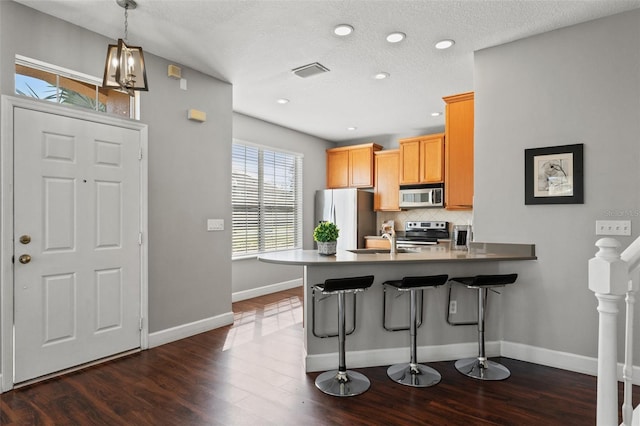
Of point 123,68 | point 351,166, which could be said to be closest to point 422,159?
point 351,166

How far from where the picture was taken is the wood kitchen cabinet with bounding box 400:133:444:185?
19.0 ft

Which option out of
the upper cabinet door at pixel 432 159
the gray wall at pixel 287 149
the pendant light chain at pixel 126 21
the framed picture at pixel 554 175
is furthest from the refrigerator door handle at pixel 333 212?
the pendant light chain at pixel 126 21

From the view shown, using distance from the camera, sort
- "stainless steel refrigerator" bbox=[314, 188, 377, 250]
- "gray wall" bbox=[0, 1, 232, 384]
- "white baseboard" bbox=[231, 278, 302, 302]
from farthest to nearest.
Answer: "stainless steel refrigerator" bbox=[314, 188, 377, 250] → "white baseboard" bbox=[231, 278, 302, 302] → "gray wall" bbox=[0, 1, 232, 384]

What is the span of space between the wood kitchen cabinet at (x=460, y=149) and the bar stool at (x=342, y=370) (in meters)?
1.91

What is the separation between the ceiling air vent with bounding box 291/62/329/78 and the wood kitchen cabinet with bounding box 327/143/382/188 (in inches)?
113

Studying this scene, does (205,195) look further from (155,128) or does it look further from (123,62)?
(123,62)

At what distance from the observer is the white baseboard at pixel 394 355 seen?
301 cm

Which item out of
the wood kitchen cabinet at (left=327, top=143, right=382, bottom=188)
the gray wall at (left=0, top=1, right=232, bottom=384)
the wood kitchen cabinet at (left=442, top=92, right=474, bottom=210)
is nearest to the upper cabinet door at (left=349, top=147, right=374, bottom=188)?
the wood kitchen cabinet at (left=327, top=143, right=382, bottom=188)

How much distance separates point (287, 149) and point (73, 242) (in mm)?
3937

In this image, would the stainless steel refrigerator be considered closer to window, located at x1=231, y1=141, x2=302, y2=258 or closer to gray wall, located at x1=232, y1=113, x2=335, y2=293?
gray wall, located at x1=232, y1=113, x2=335, y2=293

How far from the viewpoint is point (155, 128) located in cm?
359

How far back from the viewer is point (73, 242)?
300cm

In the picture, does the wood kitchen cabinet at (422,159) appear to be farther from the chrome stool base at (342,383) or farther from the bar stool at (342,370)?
the chrome stool base at (342,383)

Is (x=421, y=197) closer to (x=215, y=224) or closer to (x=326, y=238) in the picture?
(x=326, y=238)
